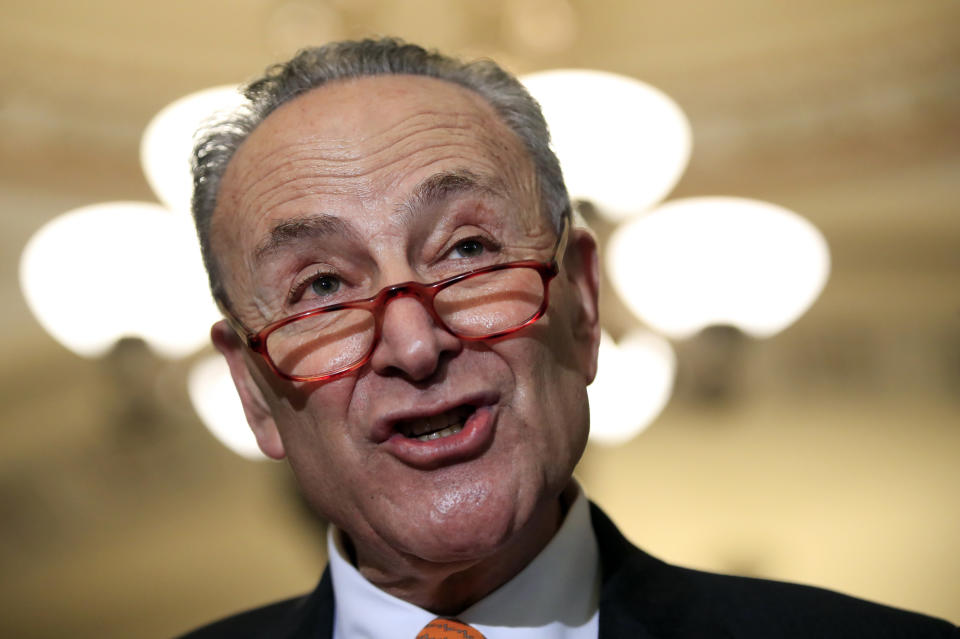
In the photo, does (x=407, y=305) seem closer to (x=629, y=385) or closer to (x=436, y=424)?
(x=436, y=424)

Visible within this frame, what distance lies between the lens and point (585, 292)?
1.56 m

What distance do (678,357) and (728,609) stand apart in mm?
1488

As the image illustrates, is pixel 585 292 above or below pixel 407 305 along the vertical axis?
below

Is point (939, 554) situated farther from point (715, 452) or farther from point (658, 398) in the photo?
point (658, 398)

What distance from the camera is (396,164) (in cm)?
134

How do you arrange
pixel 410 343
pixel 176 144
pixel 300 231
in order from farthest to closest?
pixel 176 144 < pixel 300 231 < pixel 410 343

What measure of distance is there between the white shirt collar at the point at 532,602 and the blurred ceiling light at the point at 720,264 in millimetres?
1210

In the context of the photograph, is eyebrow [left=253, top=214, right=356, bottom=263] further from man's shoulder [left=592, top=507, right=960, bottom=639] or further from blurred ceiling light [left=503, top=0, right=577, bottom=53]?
blurred ceiling light [left=503, top=0, right=577, bottom=53]

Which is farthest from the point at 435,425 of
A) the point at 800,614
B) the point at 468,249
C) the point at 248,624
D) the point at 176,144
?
the point at 176,144

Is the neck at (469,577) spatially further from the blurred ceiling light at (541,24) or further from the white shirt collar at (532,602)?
the blurred ceiling light at (541,24)

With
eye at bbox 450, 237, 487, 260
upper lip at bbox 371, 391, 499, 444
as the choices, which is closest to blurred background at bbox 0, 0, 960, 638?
eye at bbox 450, 237, 487, 260

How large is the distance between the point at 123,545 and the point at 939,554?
91.9 inches

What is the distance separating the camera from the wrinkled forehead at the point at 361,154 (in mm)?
1334

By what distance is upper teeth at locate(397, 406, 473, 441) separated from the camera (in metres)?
1.28
